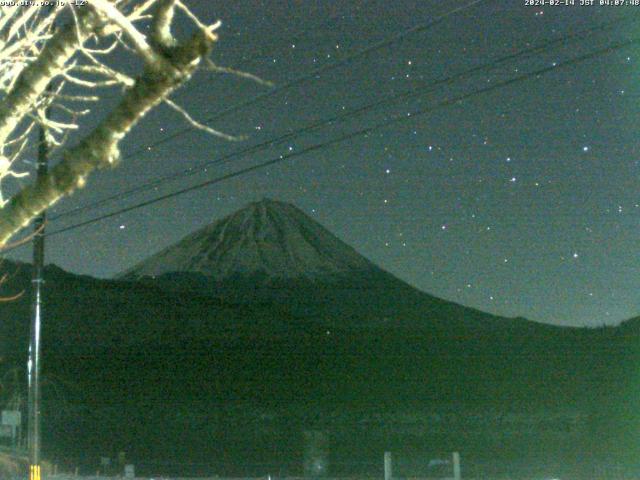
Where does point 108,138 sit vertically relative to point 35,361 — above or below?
above

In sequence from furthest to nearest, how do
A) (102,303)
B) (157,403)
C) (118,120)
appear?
(102,303), (157,403), (118,120)

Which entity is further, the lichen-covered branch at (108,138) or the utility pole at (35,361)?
the utility pole at (35,361)

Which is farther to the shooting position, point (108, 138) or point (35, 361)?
point (35, 361)

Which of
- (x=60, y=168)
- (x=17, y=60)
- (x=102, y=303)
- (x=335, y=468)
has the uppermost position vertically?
(x=102, y=303)

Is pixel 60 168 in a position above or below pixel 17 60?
below

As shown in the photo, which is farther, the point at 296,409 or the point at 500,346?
the point at 500,346

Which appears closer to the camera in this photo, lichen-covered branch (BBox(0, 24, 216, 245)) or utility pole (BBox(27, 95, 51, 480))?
lichen-covered branch (BBox(0, 24, 216, 245))

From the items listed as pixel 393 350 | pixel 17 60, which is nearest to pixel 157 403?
pixel 393 350

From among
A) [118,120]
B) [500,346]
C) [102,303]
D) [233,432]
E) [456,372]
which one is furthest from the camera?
[102,303]

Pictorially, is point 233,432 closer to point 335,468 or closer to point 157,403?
point 157,403
